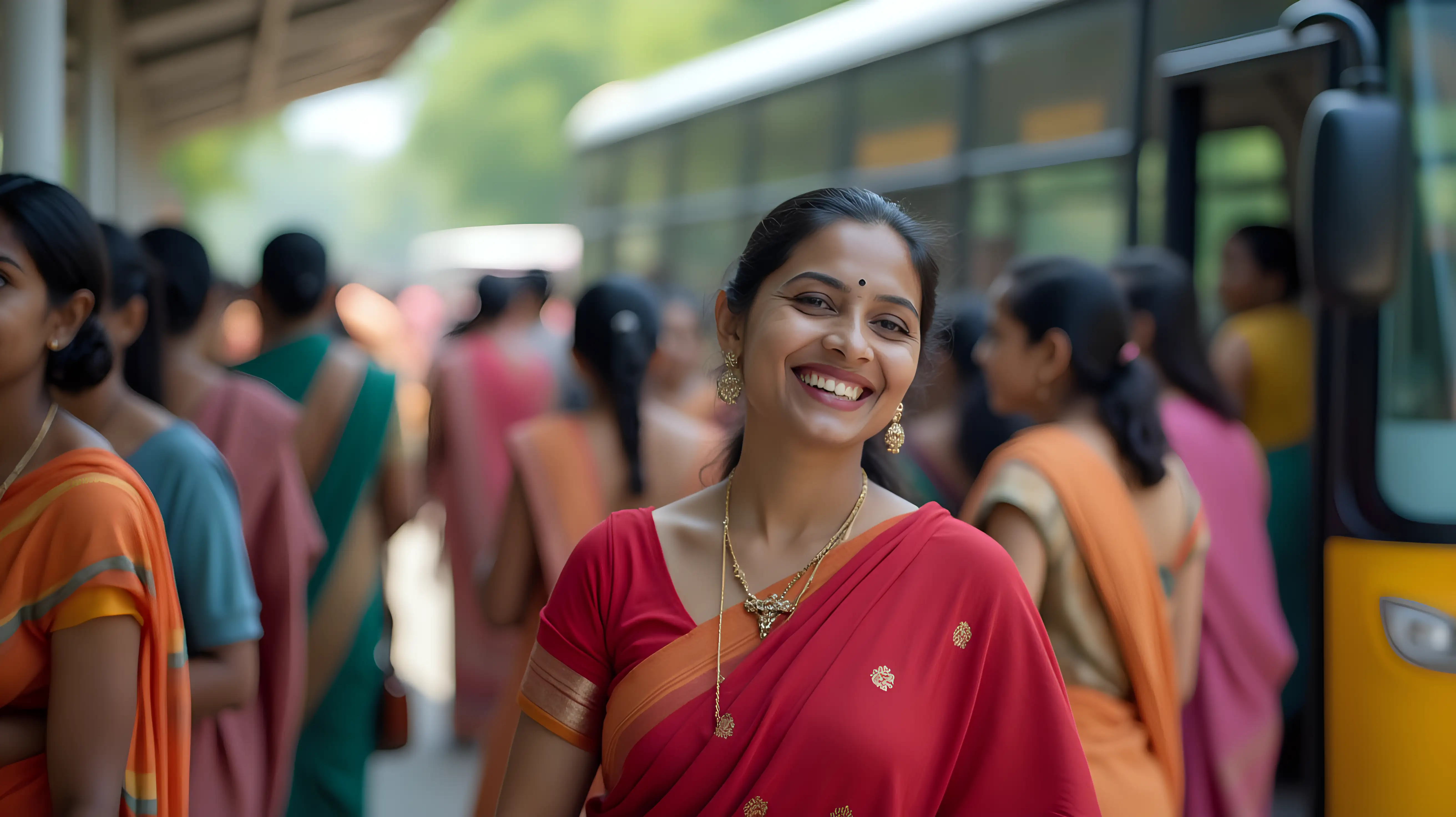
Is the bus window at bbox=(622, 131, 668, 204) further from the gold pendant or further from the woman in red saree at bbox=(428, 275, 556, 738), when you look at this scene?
the gold pendant

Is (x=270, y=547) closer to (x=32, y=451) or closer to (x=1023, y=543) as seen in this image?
(x=32, y=451)

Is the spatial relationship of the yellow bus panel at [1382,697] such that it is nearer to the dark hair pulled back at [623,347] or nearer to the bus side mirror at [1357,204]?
the bus side mirror at [1357,204]

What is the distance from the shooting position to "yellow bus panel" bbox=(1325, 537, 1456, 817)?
334 cm

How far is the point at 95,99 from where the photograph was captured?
224 inches

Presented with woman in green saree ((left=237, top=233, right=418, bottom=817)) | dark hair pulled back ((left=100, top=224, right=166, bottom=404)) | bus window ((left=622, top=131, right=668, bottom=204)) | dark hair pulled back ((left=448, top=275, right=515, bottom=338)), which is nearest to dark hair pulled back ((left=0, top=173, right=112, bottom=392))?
dark hair pulled back ((left=100, top=224, right=166, bottom=404))

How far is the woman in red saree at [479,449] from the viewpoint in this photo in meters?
6.42

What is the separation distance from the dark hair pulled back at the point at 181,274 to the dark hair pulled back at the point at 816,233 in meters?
1.88

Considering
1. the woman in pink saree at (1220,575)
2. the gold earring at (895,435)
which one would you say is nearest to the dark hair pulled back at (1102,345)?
the woman in pink saree at (1220,575)

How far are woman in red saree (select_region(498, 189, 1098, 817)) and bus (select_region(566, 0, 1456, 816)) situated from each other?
0.90 feet

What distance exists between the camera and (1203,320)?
5.67 m

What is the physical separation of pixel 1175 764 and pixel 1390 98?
192cm

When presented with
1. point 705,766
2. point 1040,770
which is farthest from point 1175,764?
point 705,766

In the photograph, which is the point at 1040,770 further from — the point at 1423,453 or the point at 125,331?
the point at 1423,453

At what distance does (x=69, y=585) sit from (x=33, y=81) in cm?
198
